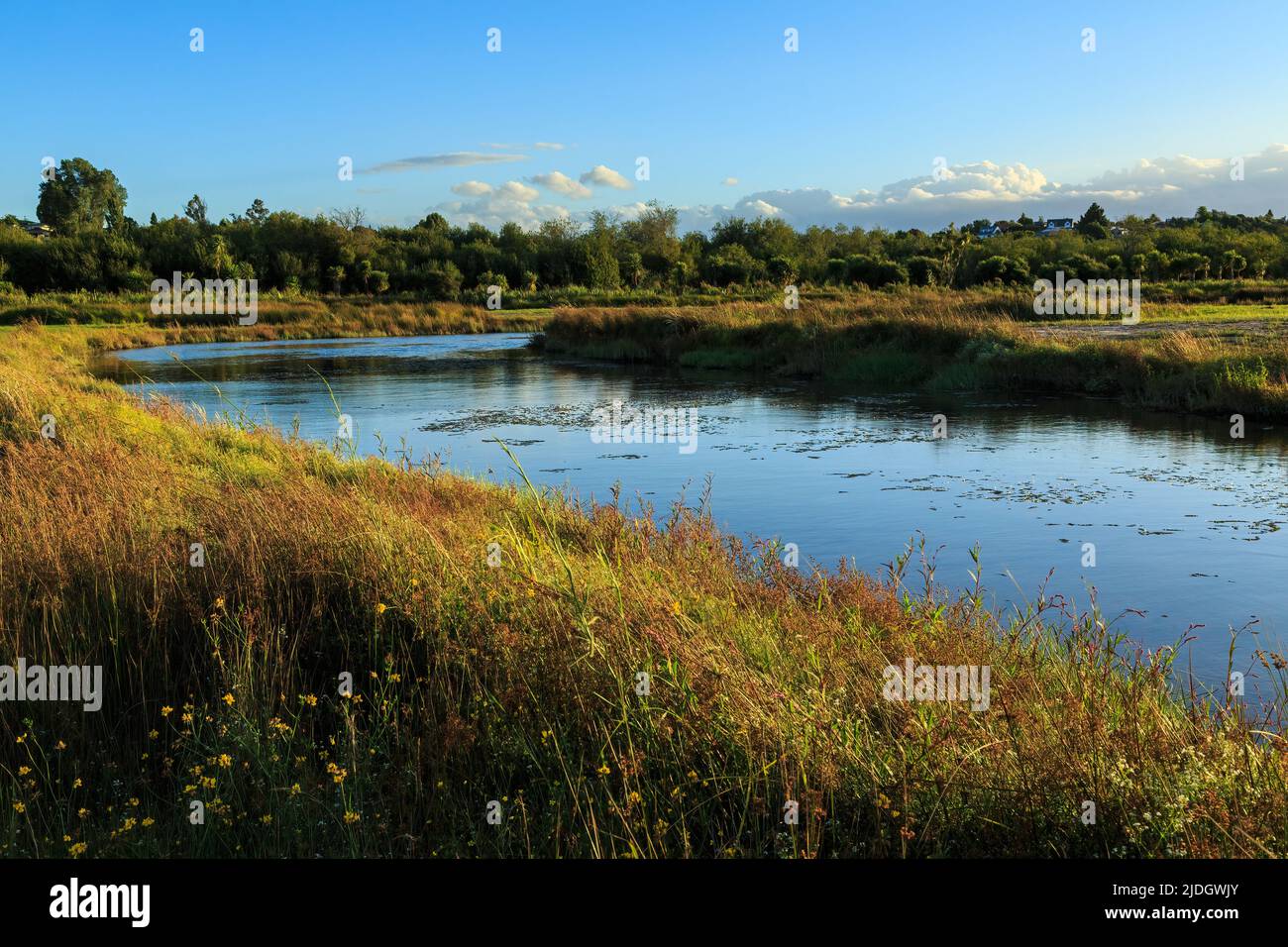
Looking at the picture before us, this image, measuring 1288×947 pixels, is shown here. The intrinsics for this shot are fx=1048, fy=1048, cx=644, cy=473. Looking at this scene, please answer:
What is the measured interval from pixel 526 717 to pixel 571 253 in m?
98.3

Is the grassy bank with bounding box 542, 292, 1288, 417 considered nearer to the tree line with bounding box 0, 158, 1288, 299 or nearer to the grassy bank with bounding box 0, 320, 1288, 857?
the grassy bank with bounding box 0, 320, 1288, 857

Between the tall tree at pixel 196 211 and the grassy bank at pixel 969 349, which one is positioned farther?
the tall tree at pixel 196 211

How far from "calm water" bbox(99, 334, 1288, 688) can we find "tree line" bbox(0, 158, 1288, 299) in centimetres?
4497

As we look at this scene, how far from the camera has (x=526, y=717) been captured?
188 inches

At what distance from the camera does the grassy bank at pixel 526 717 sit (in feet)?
12.8

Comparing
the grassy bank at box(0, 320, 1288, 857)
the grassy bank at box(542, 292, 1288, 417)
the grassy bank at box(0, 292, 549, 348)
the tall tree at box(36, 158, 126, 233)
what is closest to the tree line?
the tall tree at box(36, 158, 126, 233)

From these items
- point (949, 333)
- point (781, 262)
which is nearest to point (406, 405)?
point (949, 333)

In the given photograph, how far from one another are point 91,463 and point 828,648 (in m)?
7.65

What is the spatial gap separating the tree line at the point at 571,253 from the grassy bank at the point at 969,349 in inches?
1167

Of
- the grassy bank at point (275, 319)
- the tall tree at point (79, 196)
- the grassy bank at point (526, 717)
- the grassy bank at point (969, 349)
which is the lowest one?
the grassy bank at point (526, 717)

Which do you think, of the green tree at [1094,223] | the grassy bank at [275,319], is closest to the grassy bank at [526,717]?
the grassy bank at [275,319]

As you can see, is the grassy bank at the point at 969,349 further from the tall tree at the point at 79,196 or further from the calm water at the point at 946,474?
the tall tree at the point at 79,196

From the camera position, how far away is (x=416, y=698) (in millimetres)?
5332
